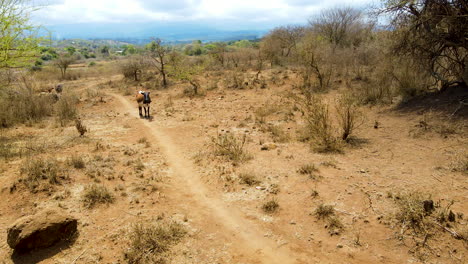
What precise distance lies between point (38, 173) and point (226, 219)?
3.96 m

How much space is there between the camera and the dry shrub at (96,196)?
17.0 feet

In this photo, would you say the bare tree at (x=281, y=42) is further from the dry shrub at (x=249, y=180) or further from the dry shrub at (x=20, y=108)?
the dry shrub at (x=249, y=180)

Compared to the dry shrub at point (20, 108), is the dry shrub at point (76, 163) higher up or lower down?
lower down

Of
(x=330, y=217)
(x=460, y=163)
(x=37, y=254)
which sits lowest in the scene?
(x=37, y=254)

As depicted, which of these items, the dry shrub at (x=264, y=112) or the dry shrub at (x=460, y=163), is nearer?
the dry shrub at (x=460, y=163)

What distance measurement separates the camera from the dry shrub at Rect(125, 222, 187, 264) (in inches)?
151

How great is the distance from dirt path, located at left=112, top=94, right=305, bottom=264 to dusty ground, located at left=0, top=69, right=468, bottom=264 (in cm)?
2

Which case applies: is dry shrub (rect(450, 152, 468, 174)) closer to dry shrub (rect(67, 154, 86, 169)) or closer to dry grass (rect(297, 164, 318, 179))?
dry grass (rect(297, 164, 318, 179))

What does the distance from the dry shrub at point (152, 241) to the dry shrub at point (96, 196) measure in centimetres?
112

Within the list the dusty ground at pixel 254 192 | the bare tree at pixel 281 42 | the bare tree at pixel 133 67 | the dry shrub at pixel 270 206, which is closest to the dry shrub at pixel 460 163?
the dusty ground at pixel 254 192

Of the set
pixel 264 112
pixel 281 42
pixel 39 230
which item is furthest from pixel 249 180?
pixel 281 42

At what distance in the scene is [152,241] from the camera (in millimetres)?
4086

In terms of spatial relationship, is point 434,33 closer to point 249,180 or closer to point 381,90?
point 381,90

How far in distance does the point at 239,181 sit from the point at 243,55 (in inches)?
951
